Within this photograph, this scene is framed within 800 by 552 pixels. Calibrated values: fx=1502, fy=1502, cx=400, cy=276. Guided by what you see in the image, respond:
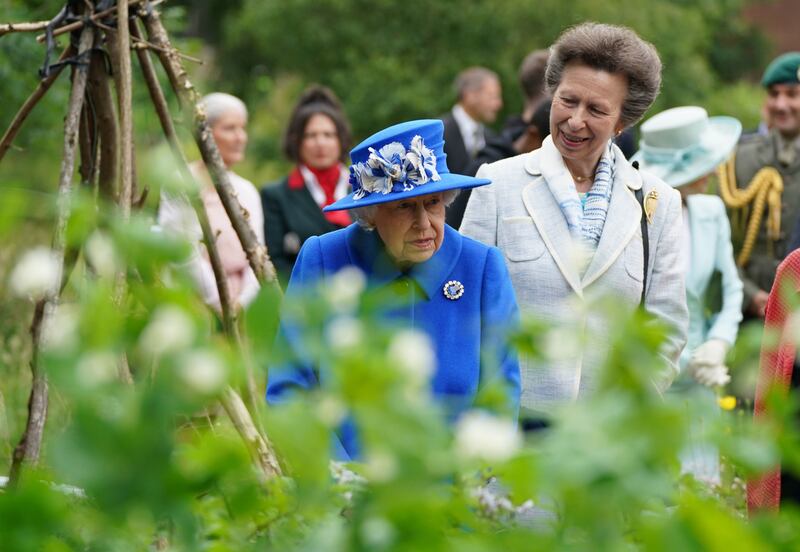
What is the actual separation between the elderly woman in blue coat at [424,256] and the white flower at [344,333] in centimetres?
193

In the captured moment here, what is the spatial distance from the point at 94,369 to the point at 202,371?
0.37 feet

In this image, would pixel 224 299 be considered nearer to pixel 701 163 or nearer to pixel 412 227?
pixel 412 227

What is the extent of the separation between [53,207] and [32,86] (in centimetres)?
776

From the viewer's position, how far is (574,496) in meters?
1.54

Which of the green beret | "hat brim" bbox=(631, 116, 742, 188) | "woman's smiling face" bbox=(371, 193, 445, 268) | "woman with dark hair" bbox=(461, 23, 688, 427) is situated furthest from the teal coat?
"woman's smiling face" bbox=(371, 193, 445, 268)

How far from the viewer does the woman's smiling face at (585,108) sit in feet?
13.7

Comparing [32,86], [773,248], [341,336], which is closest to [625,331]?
[341,336]

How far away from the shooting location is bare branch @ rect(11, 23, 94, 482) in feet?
13.2

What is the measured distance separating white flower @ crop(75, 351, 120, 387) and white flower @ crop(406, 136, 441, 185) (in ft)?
6.95

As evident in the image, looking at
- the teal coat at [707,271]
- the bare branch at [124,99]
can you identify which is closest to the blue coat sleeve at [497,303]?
the bare branch at [124,99]

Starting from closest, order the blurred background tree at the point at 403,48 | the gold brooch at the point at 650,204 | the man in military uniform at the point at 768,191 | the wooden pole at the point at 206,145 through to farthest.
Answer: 1. the gold brooch at the point at 650,204
2. the wooden pole at the point at 206,145
3. the man in military uniform at the point at 768,191
4. the blurred background tree at the point at 403,48

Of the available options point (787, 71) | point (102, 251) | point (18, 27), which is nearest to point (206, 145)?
point (18, 27)

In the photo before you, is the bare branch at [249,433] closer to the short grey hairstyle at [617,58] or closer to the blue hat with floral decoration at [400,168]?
the blue hat with floral decoration at [400,168]

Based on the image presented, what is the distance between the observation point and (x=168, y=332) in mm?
1485
